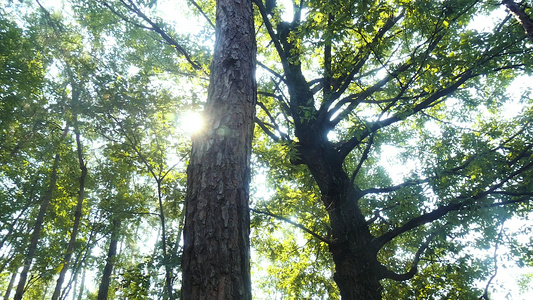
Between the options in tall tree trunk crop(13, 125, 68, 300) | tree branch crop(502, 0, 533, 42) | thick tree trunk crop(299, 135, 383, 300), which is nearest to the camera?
tree branch crop(502, 0, 533, 42)

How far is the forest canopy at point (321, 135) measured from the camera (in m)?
4.47

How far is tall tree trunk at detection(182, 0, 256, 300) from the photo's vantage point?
1.57 m

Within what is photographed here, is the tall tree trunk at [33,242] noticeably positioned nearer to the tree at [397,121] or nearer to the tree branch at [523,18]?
the tree at [397,121]

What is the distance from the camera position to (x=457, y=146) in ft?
20.6

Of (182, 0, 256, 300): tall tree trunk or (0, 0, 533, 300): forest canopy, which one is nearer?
(182, 0, 256, 300): tall tree trunk

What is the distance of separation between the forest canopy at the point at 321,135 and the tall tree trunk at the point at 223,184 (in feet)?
0.94

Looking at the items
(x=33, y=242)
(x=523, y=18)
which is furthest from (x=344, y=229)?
(x=33, y=242)

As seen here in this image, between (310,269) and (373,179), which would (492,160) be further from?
(310,269)

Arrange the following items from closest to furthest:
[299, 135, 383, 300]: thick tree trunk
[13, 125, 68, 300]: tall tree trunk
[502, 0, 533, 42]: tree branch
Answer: [502, 0, 533, 42]: tree branch → [299, 135, 383, 300]: thick tree trunk → [13, 125, 68, 300]: tall tree trunk

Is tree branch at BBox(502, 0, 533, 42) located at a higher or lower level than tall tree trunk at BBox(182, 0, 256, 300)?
higher

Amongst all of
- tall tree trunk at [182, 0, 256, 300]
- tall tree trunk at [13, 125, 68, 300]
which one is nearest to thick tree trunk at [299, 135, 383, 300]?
tall tree trunk at [182, 0, 256, 300]

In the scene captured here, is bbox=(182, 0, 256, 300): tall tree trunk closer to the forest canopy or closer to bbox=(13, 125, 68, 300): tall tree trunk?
the forest canopy

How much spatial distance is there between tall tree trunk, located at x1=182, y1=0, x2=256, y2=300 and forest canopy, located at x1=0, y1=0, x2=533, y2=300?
0.29 meters

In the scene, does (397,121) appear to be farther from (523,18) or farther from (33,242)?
(33,242)
